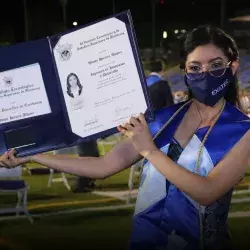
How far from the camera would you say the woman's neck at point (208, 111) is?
1.44 meters

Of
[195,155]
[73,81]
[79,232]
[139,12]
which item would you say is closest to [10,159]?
[73,81]

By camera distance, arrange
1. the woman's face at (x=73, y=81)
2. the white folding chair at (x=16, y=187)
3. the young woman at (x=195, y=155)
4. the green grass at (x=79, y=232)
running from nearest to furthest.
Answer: the young woman at (x=195, y=155) < the woman's face at (x=73, y=81) < the green grass at (x=79, y=232) < the white folding chair at (x=16, y=187)

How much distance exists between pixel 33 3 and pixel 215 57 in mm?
12687

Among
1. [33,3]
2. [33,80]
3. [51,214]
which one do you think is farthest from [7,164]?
[33,3]

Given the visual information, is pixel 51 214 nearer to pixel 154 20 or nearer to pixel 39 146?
pixel 39 146

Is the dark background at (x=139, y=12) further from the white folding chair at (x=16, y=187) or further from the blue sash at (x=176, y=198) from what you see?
the blue sash at (x=176, y=198)

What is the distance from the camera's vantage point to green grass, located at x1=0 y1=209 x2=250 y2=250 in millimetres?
4605

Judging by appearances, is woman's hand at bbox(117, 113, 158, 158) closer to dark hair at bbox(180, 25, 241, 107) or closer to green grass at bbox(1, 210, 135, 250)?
dark hair at bbox(180, 25, 241, 107)

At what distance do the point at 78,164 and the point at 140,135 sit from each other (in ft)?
1.14

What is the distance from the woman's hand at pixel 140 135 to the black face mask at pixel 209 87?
16cm

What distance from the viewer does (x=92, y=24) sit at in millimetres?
1512
